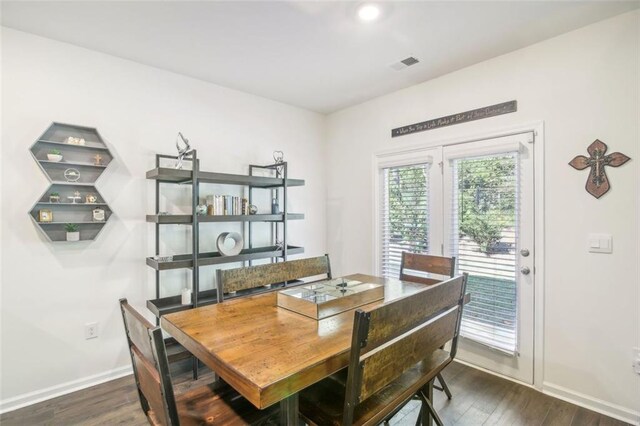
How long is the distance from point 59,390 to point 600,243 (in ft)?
13.3

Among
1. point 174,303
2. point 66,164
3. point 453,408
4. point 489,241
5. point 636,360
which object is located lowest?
point 453,408

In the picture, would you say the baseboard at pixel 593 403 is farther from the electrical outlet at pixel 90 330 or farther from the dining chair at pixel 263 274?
the electrical outlet at pixel 90 330

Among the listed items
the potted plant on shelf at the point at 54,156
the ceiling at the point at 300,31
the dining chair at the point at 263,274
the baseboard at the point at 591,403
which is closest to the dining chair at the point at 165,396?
the dining chair at the point at 263,274

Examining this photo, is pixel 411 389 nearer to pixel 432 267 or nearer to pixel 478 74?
pixel 432 267

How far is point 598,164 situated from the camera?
2.21 meters

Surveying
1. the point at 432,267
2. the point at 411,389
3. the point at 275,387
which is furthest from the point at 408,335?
the point at 432,267

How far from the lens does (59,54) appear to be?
2436 mm

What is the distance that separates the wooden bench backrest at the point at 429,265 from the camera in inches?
97.0

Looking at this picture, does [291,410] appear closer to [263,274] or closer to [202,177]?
[263,274]

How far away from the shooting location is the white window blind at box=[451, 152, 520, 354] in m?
2.60

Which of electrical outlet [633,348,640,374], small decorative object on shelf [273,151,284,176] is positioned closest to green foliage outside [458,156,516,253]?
electrical outlet [633,348,640,374]

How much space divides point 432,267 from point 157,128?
269 cm

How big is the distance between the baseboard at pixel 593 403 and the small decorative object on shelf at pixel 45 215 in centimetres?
388

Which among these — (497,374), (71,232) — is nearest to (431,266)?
(497,374)
